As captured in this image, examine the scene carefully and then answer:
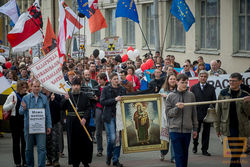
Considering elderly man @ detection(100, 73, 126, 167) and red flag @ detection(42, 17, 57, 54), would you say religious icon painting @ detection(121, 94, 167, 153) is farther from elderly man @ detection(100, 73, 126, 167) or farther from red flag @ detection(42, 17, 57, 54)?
red flag @ detection(42, 17, 57, 54)

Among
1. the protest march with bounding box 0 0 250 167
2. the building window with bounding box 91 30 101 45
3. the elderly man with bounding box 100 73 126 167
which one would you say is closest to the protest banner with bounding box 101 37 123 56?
the protest march with bounding box 0 0 250 167

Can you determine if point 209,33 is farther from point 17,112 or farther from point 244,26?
point 17,112

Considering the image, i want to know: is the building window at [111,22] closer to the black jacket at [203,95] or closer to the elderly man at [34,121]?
the black jacket at [203,95]

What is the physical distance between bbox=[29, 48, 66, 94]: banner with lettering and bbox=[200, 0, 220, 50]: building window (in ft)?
40.9

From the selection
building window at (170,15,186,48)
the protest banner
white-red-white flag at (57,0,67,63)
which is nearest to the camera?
white-red-white flag at (57,0,67,63)

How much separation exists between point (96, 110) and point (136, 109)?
181 cm

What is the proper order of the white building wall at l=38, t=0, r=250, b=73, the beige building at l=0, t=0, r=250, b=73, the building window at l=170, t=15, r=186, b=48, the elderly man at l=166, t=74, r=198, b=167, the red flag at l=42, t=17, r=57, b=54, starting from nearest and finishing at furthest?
the elderly man at l=166, t=74, r=198, b=167 < the red flag at l=42, t=17, r=57, b=54 < the beige building at l=0, t=0, r=250, b=73 < the white building wall at l=38, t=0, r=250, b=73 < the building window at l=170, t=15, r=186, b=48

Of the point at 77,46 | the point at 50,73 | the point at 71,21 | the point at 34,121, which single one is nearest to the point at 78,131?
the point at 34,121

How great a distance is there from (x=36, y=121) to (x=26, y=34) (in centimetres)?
689

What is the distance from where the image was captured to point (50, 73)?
9.24 m

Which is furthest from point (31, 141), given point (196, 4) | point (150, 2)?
point (150, 2)

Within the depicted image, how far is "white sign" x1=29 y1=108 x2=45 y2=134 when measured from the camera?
8883 mm

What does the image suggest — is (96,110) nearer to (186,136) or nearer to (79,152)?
(79,152)

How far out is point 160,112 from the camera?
379 inches
